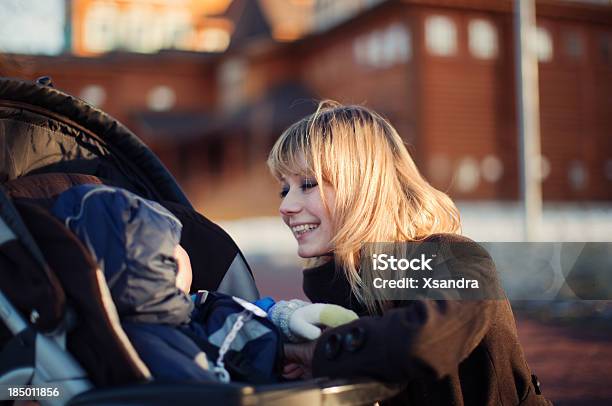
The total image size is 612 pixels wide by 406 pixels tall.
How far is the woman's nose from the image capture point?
254cm

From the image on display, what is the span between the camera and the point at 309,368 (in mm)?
2186

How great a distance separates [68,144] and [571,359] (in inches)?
232

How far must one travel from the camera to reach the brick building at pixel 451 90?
25.8m

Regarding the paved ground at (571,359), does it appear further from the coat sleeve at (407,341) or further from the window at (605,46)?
the window at (605,46)

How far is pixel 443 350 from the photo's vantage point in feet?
6.08

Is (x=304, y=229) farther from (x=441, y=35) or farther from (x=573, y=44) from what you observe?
(x=573, y=44)

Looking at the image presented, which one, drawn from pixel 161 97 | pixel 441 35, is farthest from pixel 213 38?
pixel 441 35

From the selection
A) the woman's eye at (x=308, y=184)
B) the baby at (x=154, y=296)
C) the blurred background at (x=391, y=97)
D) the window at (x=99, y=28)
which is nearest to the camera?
the baby at (x=154, y=296)

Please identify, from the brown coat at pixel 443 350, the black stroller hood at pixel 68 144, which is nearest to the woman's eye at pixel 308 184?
the brown coat at pixel 443 350

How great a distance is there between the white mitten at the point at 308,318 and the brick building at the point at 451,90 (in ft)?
70.8

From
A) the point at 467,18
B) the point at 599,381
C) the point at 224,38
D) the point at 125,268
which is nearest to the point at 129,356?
the point at 125,268

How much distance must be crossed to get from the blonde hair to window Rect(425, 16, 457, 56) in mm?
24057

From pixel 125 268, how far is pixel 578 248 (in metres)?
8.59

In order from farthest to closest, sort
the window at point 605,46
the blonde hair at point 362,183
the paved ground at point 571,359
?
the window at point 605,46
the paved ground at point 571,359
the blonde hair at point 362,183
